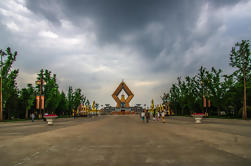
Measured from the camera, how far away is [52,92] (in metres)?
52.8

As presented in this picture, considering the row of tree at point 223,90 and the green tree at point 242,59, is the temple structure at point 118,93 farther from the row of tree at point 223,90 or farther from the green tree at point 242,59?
the green tree at point 242,59

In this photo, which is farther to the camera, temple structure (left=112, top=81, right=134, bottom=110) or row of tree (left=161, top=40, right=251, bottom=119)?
temple structure (left=112, top=81, right=134, bottom=110)

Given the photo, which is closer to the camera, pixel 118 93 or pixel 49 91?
pixel 49 91

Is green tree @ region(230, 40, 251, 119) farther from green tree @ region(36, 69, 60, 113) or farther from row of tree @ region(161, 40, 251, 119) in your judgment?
green tree @ region(36, 69, 60, 113)

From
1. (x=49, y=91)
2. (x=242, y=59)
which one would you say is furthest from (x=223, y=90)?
(x=49, y=91)

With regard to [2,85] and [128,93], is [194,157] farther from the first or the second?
[128,93]

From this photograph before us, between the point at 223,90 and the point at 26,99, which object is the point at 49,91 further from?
the point at 223,90

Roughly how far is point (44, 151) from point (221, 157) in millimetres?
5436

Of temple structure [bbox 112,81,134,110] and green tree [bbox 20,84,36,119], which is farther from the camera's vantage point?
temple structure [bbox 112,81,134,110]

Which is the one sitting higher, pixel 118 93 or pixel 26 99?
pixel 118 93

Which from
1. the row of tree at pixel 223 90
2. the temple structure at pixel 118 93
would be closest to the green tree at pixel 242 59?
the row of tree at pixel 223 90

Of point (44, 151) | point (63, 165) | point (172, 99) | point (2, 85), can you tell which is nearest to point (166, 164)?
point (63, 165)

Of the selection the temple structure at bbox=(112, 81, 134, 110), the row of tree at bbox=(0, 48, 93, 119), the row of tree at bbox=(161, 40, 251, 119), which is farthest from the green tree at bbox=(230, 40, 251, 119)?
the temple structure at bbox=(112, 81, 134, 110)

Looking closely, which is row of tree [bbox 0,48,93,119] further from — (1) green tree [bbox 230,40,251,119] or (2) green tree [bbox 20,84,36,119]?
(1) green tree [bbox 230,40,251,119]
